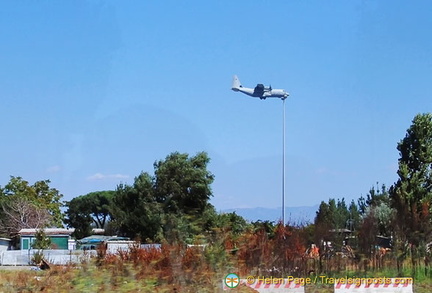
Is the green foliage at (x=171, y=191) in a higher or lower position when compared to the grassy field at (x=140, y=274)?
higher

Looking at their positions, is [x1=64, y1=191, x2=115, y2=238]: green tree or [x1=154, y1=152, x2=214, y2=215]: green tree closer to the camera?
[x1=154, y1=152, x2=214, y2=215]: green tree

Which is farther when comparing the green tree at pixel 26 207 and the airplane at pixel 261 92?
the green tree at pixel 26 207

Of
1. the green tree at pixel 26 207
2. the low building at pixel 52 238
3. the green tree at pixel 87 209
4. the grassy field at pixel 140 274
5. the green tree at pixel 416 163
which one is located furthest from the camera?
the green tree at pixel 87 209

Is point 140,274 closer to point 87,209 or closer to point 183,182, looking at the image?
point 183,182

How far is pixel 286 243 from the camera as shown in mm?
14125

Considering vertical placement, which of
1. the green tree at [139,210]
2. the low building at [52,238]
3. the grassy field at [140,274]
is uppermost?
the green tree at [139,210]

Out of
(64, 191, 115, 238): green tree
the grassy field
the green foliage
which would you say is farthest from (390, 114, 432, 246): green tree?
(64, 191, 115, 238): green tree

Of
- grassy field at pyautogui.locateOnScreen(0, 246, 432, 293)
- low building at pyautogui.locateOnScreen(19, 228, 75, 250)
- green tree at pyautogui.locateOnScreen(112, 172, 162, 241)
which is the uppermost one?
green tree at pyautogui.locateOnScreen(112, 172, 162, 241)

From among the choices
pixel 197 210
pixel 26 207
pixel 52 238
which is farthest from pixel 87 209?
pixel 197 210

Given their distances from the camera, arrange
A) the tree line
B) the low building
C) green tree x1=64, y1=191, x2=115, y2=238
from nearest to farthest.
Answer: the tree line < the low building < green tree x1=64, y1=191, x2=115, y2=238

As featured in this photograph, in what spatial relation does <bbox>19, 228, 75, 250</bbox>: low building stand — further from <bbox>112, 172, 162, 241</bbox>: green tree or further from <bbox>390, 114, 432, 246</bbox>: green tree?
<bbox>390, 114, 432, 246</bbox>: green tree

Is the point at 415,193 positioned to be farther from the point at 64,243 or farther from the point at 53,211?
the point at 53,211

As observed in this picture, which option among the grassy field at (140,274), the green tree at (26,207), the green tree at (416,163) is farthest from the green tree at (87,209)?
the grassy field at (140,274)

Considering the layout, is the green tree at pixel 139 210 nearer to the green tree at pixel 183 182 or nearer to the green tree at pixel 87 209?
the green tree at pixel 183 182
